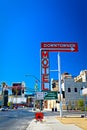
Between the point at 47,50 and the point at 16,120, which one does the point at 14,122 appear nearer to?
the point at 16,120

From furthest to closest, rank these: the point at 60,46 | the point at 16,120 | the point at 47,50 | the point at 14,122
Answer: the point at 47,50 → the point at 60,46 → the point at 16,120 → the point at 14,122

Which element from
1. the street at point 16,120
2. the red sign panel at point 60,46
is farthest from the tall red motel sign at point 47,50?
the street at point 16,120

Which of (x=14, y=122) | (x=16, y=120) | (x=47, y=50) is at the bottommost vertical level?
(x=14, y=122)

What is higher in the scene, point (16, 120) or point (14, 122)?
point (16, 120)

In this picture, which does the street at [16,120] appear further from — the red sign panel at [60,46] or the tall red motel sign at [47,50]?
the red sign panel at [60,46]

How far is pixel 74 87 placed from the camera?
99938 mm

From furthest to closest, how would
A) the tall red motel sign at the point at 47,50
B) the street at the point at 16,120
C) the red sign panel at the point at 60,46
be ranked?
the red sign panel at the point at 60,46
the tall red motel sign at the point at 47,50
the street at the point at 16,120

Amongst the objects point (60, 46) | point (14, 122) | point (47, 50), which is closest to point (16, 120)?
point (14, 122)

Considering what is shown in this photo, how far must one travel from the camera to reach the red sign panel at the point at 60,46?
45.2m

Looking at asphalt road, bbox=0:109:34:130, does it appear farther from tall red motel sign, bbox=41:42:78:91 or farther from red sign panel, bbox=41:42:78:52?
red sign panel, bbox=41:42:78:52

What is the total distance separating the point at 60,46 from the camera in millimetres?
45438

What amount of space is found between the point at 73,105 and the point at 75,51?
175ft

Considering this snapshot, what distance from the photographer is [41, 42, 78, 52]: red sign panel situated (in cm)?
4519

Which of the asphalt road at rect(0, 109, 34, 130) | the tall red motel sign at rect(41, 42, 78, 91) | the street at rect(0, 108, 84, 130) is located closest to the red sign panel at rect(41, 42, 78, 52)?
the tall red motel sign at rect(41, 42, 78, 91)
